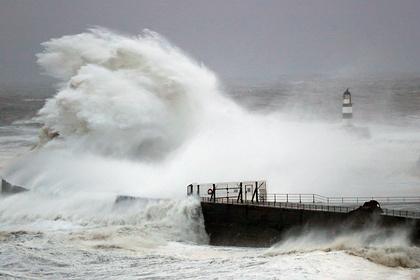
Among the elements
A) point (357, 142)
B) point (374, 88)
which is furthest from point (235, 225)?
point (374, 88)

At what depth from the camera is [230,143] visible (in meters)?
24.1

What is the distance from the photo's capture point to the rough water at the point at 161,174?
47.1 ft

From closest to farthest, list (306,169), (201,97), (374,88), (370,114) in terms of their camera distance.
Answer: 1. (306,169)
2. (201,97)
3. (370,114)
4. (374,88)

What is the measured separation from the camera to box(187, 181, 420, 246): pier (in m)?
15.3

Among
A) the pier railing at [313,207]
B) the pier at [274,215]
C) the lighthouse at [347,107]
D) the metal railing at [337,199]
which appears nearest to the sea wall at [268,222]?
the pier at [274,215]

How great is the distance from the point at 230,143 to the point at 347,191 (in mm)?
4435

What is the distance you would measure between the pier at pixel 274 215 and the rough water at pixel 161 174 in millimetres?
261

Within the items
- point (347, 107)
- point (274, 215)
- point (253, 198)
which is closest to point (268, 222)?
point (274, 215)

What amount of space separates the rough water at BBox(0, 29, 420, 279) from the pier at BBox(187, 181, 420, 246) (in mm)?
261

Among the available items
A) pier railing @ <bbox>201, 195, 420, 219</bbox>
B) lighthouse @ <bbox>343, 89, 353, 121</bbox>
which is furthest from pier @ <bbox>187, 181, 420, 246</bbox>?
lighthouse @ <bbox>343, 89, 353, 121</bbox>

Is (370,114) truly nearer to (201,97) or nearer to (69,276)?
(201,97)

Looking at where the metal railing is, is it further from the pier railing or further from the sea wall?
the sea wall

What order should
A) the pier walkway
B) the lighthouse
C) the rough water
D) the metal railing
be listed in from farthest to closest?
the lighthouse
the metal railing
the pier walkway
the rough water

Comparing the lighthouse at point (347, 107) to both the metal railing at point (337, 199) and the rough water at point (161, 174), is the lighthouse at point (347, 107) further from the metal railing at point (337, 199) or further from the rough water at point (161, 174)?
the metal railing at point (337, 199)
